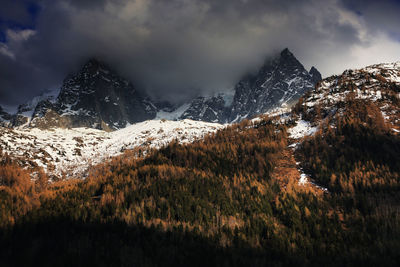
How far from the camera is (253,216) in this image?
46.8 meters

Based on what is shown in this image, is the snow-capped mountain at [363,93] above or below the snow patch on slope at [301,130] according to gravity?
above

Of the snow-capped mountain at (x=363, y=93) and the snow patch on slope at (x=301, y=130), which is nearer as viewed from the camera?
the snow-capped mountain at (x=363, y=93)

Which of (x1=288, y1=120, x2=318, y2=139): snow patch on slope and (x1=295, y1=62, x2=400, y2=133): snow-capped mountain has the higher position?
(x1=295, y1=62, x2=400, y2=133): snow-capped mountain

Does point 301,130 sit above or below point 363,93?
below

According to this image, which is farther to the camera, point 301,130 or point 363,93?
point 301,130

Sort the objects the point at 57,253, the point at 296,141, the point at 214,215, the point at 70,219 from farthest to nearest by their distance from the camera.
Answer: the point at 296,141
the point at 214,215
the point at 70,219
the point at 57,253

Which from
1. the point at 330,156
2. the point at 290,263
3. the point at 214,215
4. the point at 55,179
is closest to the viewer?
the point at 290,263

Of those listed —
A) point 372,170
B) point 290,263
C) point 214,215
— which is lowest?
point 290,263

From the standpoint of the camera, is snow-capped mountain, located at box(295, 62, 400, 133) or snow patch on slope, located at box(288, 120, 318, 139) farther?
snow patch on slope, located at box(288, 120, 318, 139)

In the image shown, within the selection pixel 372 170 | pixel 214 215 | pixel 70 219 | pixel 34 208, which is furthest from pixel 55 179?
pixel 372 170

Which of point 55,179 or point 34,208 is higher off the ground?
point 55,179

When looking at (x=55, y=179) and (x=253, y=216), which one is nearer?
(x=253, y=216)

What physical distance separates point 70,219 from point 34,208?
1765 cm

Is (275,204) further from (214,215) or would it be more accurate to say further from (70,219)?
(70,219)
